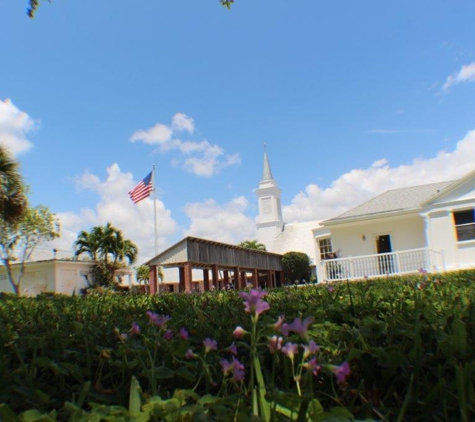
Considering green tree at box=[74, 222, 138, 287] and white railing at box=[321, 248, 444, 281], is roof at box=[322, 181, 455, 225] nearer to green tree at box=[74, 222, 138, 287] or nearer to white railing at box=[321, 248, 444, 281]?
white railing at box=[321, 248, 444, 281]

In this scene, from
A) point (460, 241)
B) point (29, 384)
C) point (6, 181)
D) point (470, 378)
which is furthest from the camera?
point (460, 241)

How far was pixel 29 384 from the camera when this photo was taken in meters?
1.26

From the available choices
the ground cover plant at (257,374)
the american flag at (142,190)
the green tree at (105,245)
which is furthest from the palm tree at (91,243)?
the ground cover plant at (257,374)

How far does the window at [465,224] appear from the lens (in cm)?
1934

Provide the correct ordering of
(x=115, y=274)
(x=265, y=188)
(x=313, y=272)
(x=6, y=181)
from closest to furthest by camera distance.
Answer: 1. (x=6, y=181)
2. (x=313, y=272)
3. (x=115, y=274)
4. (x=265, y=188)

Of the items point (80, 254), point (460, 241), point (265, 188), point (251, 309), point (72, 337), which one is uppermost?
point (265, 188)

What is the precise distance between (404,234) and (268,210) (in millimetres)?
27784

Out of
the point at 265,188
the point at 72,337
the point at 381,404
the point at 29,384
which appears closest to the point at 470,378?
the point at 381,404

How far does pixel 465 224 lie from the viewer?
19.5m

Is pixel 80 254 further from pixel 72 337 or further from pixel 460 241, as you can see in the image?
pixel 72 337

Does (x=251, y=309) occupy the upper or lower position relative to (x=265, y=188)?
lower

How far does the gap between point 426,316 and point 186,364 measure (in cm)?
106

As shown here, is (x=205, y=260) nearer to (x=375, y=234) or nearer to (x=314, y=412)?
(x=375, y=234)

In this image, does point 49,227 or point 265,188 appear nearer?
point 49,227
